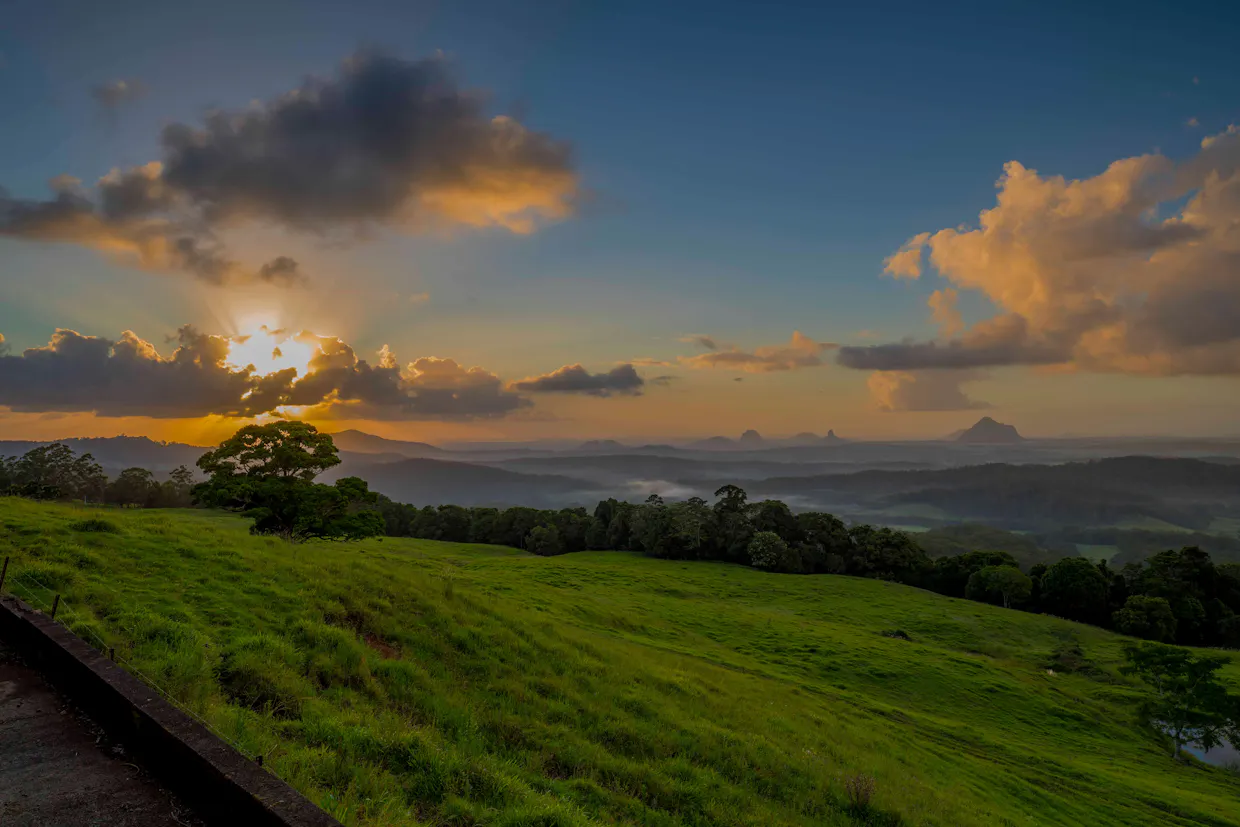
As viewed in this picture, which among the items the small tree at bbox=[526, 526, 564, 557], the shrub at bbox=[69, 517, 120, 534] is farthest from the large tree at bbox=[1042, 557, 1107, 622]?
the shrub at bbox=[69, 517, 120, 534]

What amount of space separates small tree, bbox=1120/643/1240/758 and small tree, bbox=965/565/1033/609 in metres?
38.0

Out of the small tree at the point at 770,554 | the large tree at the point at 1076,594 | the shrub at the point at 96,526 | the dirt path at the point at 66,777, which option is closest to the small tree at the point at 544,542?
the small tree at the point at 770,554

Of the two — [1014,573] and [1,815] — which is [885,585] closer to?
[1014,573]

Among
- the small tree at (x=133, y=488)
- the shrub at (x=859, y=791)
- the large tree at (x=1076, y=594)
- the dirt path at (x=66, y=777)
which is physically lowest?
the large tree at (x=1076, y=594)

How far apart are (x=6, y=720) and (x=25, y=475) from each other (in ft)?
480

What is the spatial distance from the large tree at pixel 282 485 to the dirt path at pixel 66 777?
91.9ft

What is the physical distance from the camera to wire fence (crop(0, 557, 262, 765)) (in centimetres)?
926

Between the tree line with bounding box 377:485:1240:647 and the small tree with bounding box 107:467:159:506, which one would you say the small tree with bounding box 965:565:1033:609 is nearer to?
the tree line with bounding box 377:485:1240:647

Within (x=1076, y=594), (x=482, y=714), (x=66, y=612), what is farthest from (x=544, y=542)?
(x=66, y=612)

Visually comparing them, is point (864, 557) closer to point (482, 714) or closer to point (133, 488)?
point (482, 714)

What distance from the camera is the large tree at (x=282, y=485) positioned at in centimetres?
3225

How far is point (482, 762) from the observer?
34.0 ft

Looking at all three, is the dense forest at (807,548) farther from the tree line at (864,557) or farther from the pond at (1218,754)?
the pond at (1218,754)

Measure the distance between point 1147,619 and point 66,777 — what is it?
11534 centimetres
